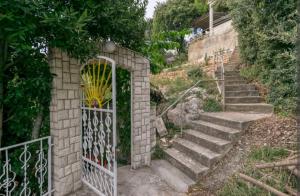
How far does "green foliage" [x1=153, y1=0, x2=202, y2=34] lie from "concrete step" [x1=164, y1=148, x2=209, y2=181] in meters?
14.6

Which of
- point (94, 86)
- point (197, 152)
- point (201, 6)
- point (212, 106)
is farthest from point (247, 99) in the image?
point (201, 6)

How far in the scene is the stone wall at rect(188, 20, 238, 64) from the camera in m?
10.5

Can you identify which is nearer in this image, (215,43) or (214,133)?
(214,133)

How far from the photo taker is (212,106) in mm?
6176

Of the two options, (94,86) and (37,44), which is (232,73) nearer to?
(94,86)

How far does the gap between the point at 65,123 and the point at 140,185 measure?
1.68 metres

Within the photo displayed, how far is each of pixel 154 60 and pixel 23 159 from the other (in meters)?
3.52

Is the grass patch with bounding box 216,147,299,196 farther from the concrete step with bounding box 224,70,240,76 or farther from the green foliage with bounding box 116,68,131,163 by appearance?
the concrete step with bounding box 224,70,240,76

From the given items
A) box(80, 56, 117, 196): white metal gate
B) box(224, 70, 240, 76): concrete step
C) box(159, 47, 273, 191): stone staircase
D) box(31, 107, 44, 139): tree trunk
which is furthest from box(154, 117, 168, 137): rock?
box(224, 70, 240, 76): concrete step

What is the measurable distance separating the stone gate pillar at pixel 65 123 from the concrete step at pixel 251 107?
417 centimetres

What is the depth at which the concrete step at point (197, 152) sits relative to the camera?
3.97 metres

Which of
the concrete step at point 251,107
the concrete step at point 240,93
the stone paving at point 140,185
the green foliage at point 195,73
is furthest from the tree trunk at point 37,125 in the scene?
the green foliage at point 195,73

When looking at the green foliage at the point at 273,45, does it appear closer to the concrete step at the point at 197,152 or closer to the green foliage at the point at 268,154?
the green foliage at the point at 268,154

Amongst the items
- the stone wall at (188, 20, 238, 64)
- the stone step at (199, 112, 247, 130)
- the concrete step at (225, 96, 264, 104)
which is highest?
the stone wall at (188, 20, 238, 64)
